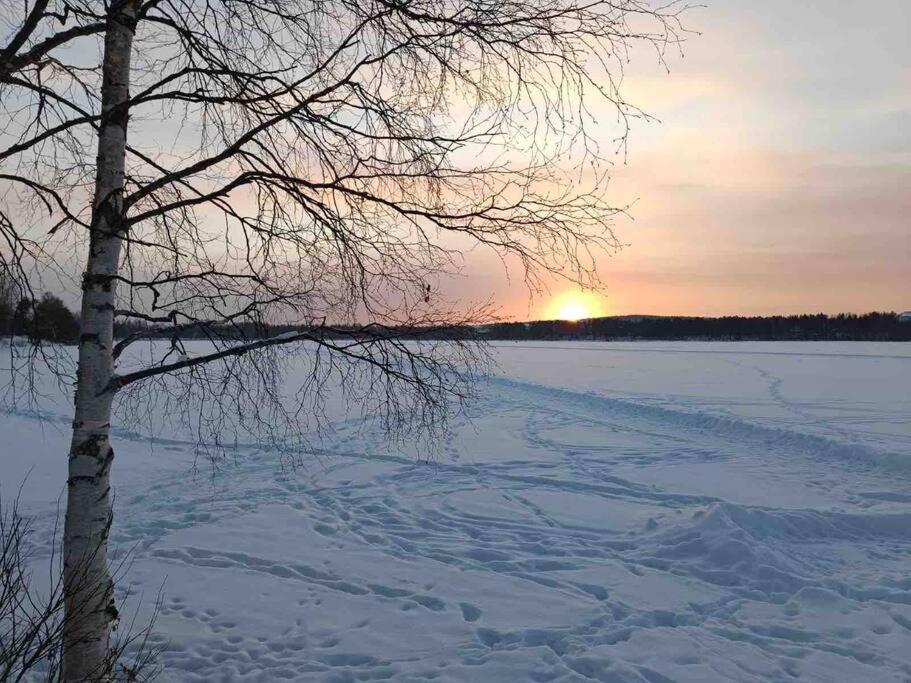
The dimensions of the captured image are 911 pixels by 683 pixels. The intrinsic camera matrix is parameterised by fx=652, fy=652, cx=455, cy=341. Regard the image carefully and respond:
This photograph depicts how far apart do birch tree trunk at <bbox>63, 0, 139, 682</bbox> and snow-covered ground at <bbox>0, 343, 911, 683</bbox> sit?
4.49ft

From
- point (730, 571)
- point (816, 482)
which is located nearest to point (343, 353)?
point (730, 571)

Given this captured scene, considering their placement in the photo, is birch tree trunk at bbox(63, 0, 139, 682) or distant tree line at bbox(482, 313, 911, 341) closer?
birch tree trunk at bbox(63, 0, 139, 682)

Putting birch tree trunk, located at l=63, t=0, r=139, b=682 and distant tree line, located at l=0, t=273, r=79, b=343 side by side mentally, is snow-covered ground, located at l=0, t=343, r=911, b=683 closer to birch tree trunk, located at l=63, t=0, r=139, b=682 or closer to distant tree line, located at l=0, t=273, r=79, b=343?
birch tree trunk, located at l=63, t=0, r=139, b=682

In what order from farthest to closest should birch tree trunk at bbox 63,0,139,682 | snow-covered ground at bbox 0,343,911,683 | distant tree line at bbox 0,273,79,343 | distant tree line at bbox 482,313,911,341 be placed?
distant tree line at bbox 482,313,911,341, snow-covered ground at bbox 0,343,911,683, distant tree line at bbox 0,273,79,343, birch tree trunk at bbox 63,0,139,682

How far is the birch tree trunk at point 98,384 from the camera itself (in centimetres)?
321

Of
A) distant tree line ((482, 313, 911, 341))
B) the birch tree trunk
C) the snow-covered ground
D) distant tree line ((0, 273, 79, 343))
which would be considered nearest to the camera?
the birch tree trunk

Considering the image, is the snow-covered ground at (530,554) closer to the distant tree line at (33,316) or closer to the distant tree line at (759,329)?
the distant tree line at (33,316)

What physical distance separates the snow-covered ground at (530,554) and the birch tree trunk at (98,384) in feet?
4.49

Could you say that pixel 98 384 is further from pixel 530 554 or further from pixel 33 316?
pixel 530 554

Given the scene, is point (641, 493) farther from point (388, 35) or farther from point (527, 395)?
point (527, 395)

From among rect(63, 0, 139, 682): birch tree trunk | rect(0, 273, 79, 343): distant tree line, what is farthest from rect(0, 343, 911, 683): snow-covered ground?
rect(0, 273, 79, 343): distant tree line

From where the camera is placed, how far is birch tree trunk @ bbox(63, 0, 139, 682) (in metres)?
3.21

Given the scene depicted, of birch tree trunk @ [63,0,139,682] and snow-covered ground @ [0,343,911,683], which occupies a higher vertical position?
birch tree trunk @ [63,0,139,682]

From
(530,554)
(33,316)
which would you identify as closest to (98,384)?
(33,316)
